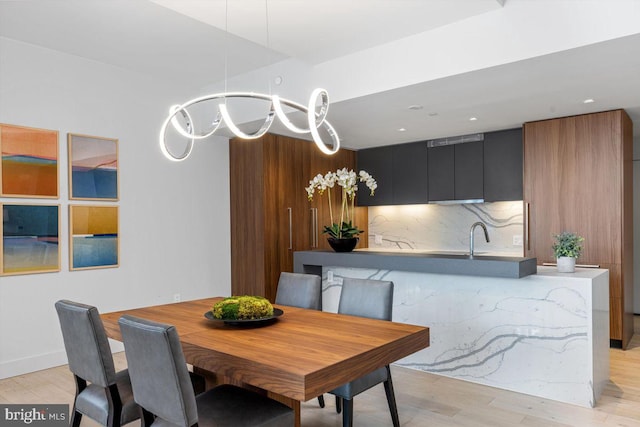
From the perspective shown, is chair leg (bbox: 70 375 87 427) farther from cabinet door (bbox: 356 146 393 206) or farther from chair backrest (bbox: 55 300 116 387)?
cabinet door (bbox: 356 146 393 206)

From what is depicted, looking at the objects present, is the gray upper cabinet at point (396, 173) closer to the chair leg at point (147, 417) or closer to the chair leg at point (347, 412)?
the chair leg at point (347, 412)

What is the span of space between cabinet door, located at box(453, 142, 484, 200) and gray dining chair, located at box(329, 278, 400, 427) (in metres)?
3.11

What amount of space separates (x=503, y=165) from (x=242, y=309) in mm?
4003

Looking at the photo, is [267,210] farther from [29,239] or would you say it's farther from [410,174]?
[29,239]

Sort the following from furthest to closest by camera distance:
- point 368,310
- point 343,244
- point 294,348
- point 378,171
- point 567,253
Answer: point 378,171, point 343,244, point 567,253, point 368,310, point 294,348

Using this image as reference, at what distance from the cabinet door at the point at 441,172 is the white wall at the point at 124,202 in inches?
101

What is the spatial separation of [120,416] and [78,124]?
2.91m

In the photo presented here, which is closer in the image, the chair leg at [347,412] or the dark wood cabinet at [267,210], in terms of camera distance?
the chair leg at [347,412]

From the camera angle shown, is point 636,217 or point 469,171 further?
point 636,217

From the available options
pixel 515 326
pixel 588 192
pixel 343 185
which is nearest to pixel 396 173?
pixel 588 192

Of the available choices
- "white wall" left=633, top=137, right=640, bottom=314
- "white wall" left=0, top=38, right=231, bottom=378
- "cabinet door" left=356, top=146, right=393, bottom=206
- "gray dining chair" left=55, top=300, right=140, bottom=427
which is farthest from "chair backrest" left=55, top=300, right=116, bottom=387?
"white wall" left=633, top=137, right=640, bottom=314

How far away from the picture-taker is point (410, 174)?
6164mm

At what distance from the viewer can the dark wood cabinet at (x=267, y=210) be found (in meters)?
5.18

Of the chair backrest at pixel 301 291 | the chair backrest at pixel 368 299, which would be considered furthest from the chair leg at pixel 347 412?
the chair backrest at pixel 301 291
